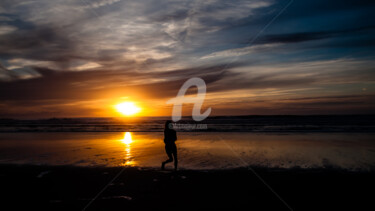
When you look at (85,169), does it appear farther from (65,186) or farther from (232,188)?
(232,188)

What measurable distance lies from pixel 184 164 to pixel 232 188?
4.12m

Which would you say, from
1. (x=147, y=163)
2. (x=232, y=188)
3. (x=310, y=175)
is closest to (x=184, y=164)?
(x=147, y=163)

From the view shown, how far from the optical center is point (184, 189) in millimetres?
7551

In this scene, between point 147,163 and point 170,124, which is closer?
point 170,124

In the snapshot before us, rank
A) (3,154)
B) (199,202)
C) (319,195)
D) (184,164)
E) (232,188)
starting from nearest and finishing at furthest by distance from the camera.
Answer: (199,202), (319,195), (232,188), (184,164), (3,154)

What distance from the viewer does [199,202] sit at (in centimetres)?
648

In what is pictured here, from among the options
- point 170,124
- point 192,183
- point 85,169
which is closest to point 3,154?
point 85,169

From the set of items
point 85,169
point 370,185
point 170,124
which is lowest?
point 370,185

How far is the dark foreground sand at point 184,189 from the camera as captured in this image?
632 cm

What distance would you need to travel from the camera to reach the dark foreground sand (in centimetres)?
632

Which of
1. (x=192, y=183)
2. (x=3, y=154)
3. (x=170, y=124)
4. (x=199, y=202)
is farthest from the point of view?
(x=3, y=154)

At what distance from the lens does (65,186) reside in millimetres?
8109

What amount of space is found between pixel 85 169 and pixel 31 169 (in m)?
2.57

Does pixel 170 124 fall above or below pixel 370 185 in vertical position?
above
